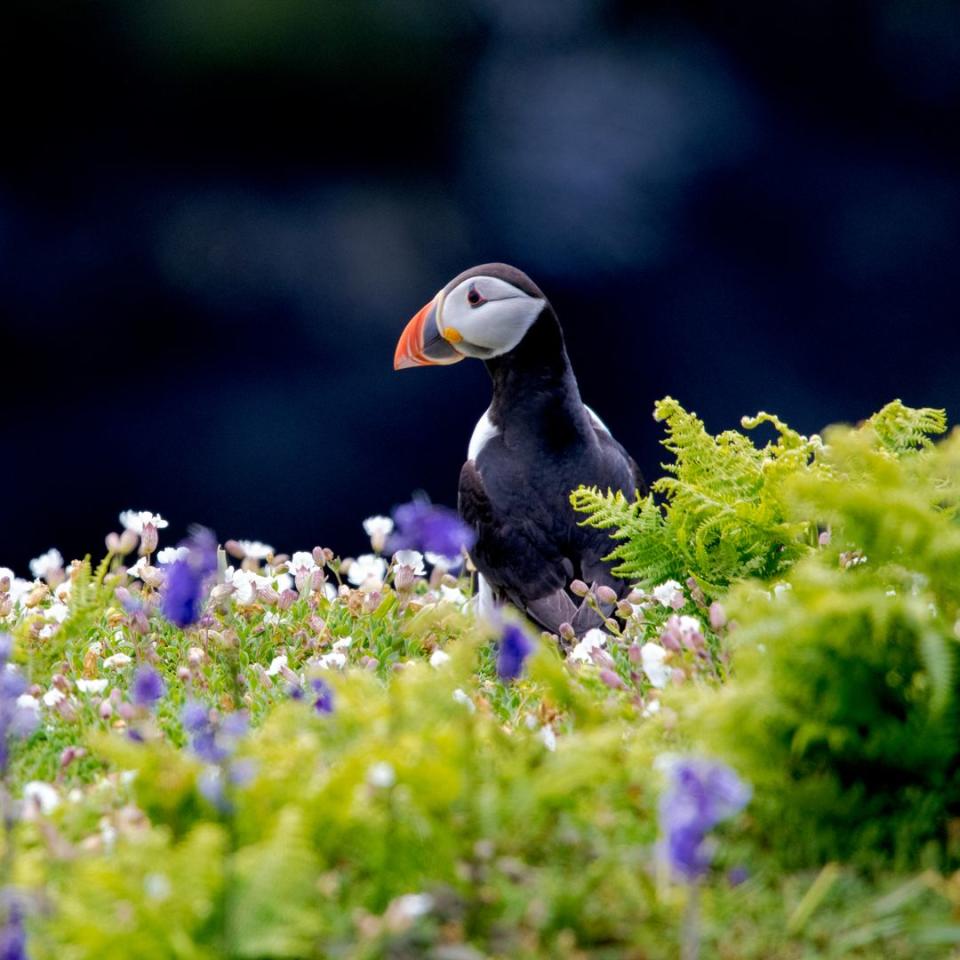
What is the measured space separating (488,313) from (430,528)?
317 cm

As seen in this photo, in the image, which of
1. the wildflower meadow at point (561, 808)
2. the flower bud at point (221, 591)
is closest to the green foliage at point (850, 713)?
the wildflower meadow at point (561, 808)

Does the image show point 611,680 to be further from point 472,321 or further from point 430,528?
point 472,321

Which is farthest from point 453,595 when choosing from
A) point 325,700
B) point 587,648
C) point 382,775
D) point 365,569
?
point 382,775

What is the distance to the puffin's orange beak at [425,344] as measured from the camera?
214 inches

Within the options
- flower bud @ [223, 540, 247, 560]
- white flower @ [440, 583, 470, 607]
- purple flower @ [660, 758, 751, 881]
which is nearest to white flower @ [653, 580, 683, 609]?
white flower @ [440, 583, 470, 607]

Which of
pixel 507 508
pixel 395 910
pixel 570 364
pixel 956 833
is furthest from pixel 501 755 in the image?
pixel 570 364

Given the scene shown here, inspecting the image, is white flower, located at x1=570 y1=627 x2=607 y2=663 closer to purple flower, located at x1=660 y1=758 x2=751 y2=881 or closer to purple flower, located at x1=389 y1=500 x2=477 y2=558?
purple flower, located at x1=389 y1=500 x2=477 y2=558

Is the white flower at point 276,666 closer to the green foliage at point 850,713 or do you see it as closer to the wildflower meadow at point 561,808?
the wildflower meadow at point 561,808

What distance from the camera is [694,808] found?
1765 millimetres

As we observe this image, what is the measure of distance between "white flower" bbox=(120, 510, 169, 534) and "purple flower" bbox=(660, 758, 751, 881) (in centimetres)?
290

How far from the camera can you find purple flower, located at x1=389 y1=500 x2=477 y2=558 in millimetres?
2158

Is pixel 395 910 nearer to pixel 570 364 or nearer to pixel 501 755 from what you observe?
pixel 501 755

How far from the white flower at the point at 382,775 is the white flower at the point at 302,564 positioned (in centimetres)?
271

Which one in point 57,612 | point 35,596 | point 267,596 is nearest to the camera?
point 57,612
